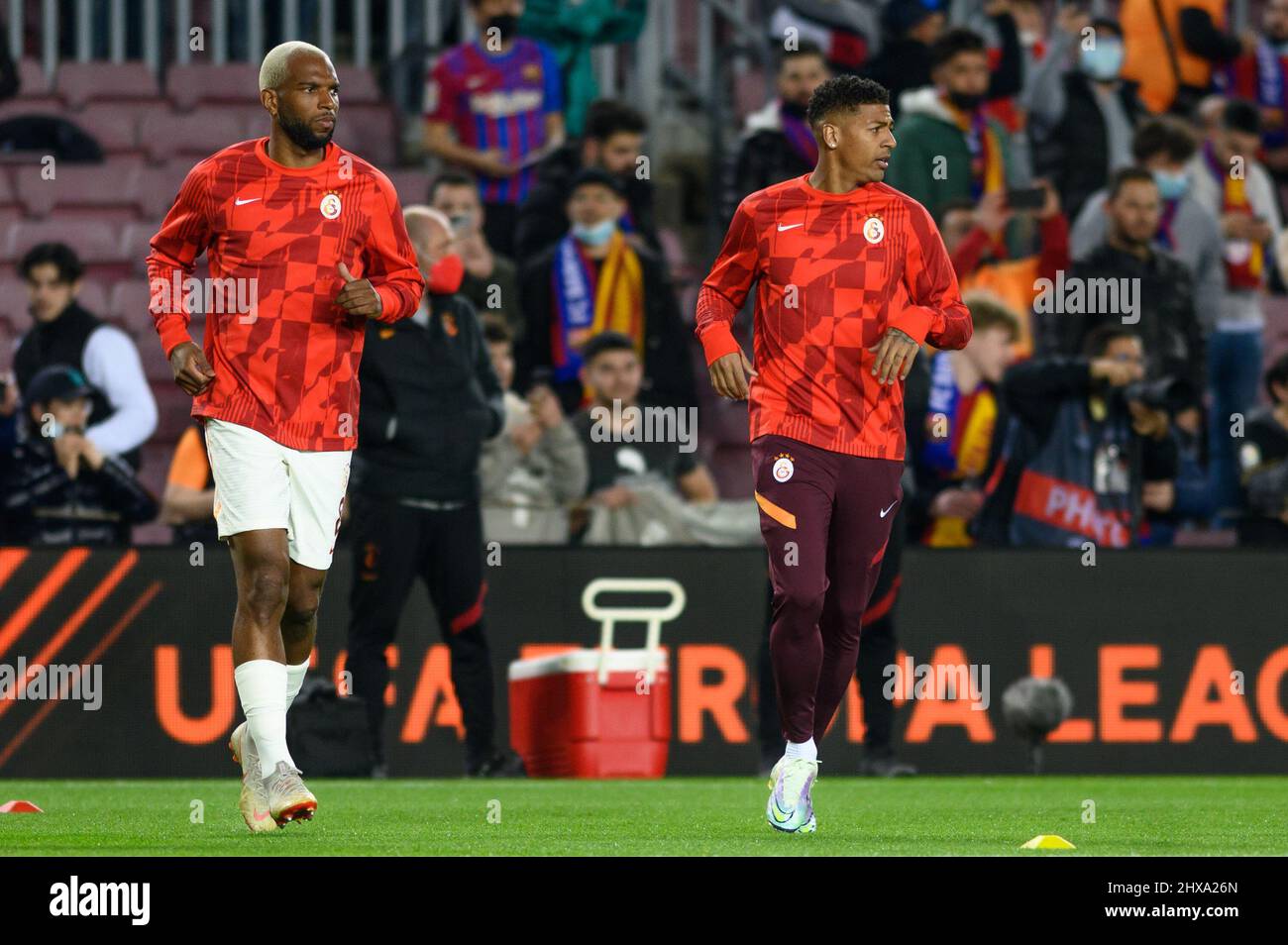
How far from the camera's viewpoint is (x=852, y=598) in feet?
25.8

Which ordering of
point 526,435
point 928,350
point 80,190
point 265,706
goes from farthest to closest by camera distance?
point 80,190 → point 928,350 → point 526,435 → point 265,706

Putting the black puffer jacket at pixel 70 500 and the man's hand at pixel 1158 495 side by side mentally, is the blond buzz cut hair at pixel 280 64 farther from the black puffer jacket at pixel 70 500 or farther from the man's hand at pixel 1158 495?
the man's hand at pixel 1158 495

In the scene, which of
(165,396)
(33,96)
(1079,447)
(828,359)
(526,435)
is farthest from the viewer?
(33,96)

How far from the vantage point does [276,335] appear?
7.64 meters

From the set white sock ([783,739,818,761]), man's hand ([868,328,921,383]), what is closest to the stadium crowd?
man's hand ([868,328,921,383])

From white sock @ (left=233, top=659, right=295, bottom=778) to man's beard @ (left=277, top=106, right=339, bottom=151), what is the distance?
1613mm

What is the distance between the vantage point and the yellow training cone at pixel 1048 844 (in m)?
6.96

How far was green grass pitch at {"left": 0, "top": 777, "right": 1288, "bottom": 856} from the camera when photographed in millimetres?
7055

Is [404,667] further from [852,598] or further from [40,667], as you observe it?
[852,598]

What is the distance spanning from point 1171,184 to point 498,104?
3950mm

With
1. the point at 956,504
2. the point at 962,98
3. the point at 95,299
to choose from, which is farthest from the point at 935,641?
the point at 95,299

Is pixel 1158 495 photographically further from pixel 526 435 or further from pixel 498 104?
pixel 498 104

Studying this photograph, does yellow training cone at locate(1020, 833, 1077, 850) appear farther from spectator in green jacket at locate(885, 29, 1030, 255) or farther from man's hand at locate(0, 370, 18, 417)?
spectator in green jacket at locate(885, 29, 1030, 255)

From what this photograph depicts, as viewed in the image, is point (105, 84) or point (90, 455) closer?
point (90, 455)
